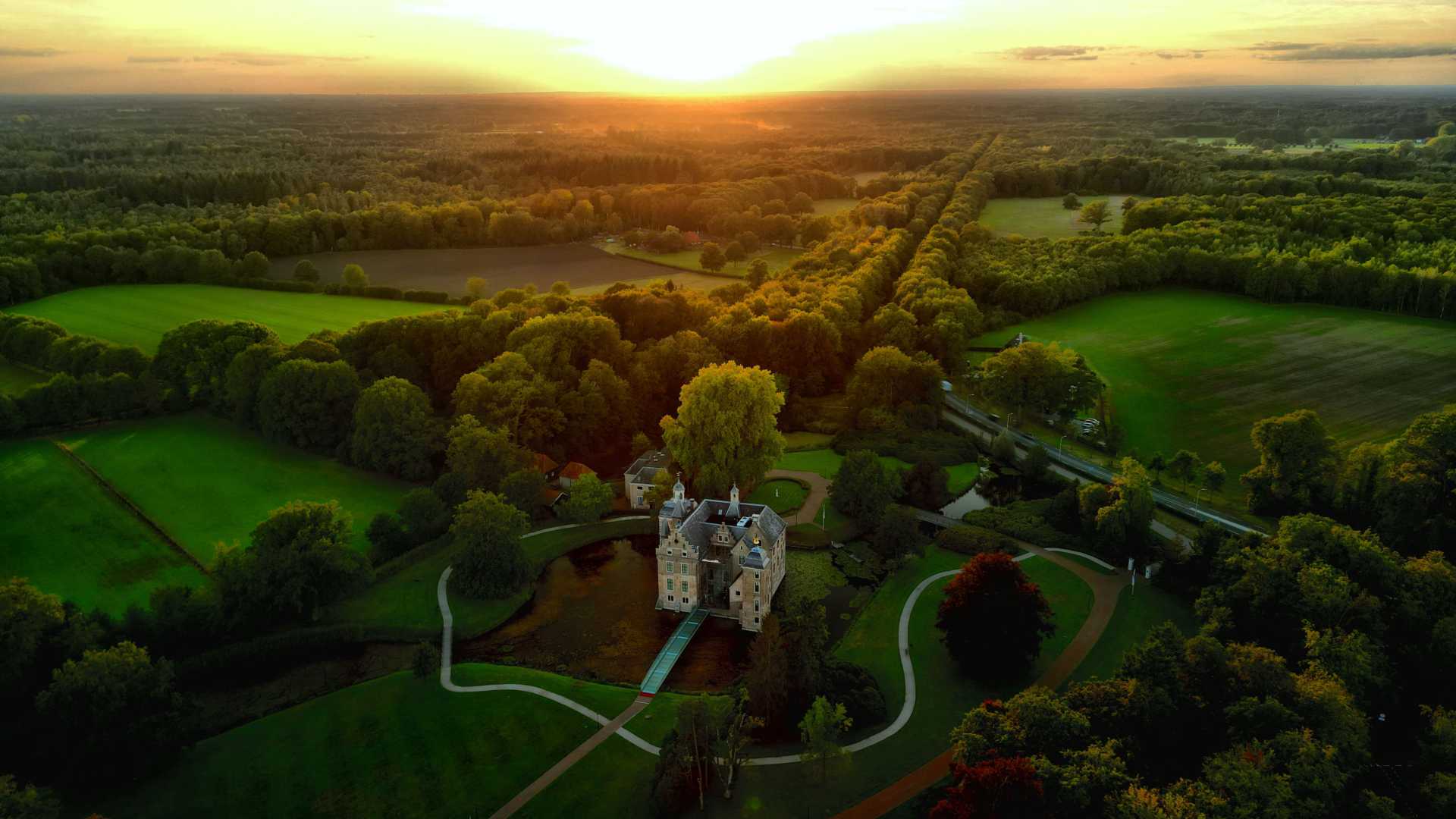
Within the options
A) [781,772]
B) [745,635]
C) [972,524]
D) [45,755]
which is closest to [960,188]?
[972,524]

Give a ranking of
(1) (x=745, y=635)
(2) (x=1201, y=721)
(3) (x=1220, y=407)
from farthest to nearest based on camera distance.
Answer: (3) (x=1220, y=407) < (1) (x=745, y=635) < (2) (x=1201, y=721)

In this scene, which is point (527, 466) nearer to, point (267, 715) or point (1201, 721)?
point (267, 715)

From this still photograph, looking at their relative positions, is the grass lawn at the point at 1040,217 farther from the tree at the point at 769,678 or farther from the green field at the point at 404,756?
the green field at the point at 404,756

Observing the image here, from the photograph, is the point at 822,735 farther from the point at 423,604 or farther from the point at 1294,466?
the point at 1294,466

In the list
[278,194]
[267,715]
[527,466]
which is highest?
[278,194]

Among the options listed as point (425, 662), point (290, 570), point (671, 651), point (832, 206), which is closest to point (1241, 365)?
point (671, 651)

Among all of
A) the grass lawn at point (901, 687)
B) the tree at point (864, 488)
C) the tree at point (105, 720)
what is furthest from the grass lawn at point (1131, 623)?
the tree at point (105, 720)

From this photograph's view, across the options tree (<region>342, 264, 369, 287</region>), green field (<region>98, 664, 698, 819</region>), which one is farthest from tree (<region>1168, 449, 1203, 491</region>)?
tree (<region>342, 264, 369, 287</region>)

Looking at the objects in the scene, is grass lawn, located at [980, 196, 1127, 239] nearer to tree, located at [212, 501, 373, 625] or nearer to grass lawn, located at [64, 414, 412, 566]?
grass lawn, located at [64, 414, 412, 566]
